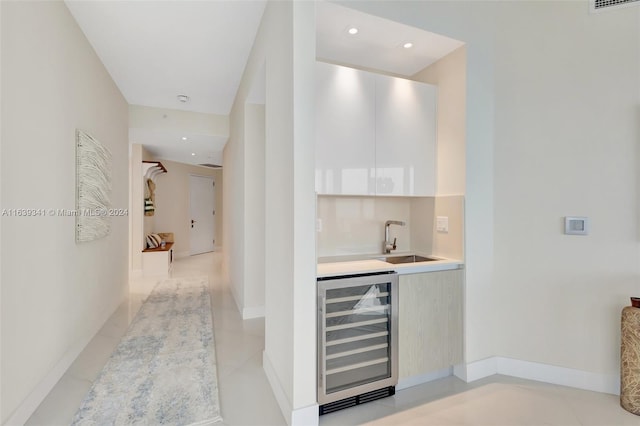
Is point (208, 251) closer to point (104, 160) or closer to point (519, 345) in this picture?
point (104, 160)

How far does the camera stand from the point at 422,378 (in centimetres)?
217

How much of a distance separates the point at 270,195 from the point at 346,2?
53.2 inches

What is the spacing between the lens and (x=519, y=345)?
2.29 metres

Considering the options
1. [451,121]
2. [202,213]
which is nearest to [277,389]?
[451,121]

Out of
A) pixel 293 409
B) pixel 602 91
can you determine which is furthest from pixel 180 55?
pixel 602 91

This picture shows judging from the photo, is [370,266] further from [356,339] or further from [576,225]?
[576,225]

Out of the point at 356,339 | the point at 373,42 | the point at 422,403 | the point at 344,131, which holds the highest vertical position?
the point at 373,42

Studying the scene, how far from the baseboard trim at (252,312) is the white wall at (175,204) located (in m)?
4.79

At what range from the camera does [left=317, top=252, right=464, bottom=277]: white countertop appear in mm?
1908

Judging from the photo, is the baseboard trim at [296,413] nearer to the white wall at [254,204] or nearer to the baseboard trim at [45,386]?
the baseboard trim at [45,386]

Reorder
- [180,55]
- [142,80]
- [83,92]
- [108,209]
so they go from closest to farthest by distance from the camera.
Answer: [83,92] < [180,55] < [108,209] < [142,80]

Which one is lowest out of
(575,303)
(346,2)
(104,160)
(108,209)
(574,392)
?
(574,392)

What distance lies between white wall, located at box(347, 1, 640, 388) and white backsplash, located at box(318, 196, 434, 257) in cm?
46

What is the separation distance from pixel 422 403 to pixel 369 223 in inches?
53.6
